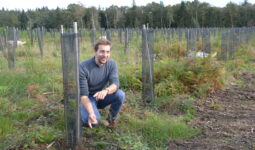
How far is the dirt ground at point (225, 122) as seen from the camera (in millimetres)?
3406

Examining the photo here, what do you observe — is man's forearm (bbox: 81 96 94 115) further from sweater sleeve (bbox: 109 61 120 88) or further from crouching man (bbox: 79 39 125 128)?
sweater sleeve (bbox: 109 61 120 88)

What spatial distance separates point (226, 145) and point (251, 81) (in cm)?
465

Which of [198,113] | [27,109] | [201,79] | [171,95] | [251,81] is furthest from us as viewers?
[251,81]

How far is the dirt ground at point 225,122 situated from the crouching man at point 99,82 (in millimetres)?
913

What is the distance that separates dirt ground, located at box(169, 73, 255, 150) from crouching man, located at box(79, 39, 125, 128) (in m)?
0.91

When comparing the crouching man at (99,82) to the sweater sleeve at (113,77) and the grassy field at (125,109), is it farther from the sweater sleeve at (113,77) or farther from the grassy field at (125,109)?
the grassy field at (125,109)

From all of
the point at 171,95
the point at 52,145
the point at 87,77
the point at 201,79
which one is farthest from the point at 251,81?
the point at 52,145

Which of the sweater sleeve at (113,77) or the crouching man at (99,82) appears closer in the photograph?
the crouching man at (99,82)

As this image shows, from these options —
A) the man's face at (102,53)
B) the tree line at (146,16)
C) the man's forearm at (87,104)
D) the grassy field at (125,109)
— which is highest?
the tree line at (146,16)

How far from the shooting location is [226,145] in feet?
11.0

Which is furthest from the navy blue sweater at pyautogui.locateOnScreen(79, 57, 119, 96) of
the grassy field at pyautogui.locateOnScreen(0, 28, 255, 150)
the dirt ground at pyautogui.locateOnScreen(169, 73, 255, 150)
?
the dirt ground at pyautogui.locateOnScreen(169, 73, 255, 150)

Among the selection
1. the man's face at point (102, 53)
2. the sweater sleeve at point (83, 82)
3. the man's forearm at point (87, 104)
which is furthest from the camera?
the man's face at point (102, 53)

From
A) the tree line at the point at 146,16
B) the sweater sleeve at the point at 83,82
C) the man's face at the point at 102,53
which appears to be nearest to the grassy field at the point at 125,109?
the sweater sleeve at the point at 83,82

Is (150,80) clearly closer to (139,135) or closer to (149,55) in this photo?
(149,55)
